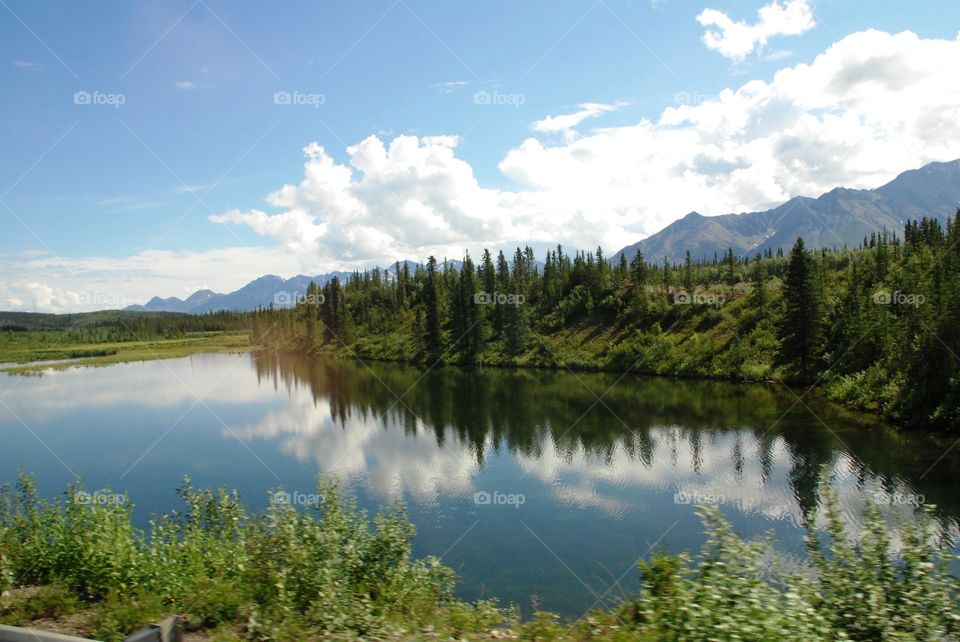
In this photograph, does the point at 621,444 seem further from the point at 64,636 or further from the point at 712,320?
the point at 712,320

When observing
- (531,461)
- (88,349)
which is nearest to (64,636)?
(531,461)

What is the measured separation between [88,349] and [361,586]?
17941 cm

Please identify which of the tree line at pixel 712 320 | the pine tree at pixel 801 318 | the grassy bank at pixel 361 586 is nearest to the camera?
the grassy bank at pixel 361 586

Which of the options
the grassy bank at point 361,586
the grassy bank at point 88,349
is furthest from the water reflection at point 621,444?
the grassy bank at point 88,349

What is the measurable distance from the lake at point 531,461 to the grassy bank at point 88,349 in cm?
7399

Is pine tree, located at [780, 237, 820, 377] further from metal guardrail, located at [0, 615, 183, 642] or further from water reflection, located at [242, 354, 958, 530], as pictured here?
metal guardrail, located at [0, 615, 183, 642]

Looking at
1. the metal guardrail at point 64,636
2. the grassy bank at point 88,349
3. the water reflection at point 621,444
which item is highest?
the metal guardrail at point 64,636

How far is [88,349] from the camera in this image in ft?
503

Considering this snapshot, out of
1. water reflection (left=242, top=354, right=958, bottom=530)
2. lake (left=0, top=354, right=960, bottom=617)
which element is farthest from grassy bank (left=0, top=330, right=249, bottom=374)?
water reflection (left=242, top=354, right=958, bottom=530)

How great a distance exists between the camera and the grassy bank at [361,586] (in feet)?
21.5

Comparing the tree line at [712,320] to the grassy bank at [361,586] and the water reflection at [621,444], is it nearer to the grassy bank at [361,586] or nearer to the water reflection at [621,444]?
the water reflection at [621,444]

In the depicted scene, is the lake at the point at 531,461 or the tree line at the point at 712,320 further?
the tree line at the point at 712,320

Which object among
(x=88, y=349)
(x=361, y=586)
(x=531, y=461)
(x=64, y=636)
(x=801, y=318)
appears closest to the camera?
(x=64, y=636)

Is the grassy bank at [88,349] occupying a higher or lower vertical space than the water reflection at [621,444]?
higher
